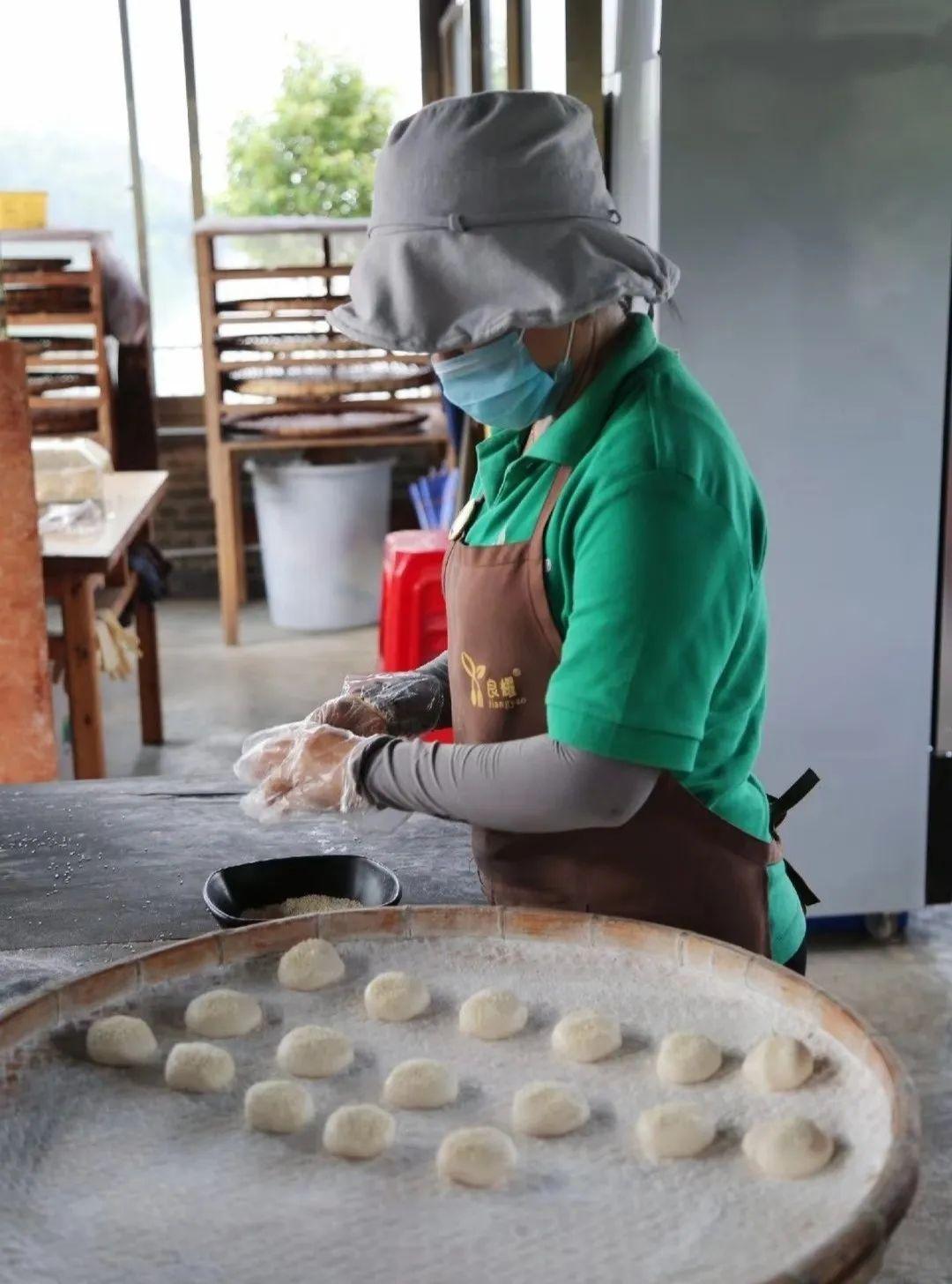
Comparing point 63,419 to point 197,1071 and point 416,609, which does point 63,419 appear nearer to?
point 416,609

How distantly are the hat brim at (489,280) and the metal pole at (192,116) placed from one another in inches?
227

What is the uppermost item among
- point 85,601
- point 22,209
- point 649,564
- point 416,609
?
point 22,209

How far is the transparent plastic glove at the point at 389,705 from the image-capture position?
1.50 meters

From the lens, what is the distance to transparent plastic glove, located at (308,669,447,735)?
4.92ft

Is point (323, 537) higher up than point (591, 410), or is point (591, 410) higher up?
point (591, 410)

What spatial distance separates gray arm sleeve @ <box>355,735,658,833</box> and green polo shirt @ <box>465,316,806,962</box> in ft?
0.09

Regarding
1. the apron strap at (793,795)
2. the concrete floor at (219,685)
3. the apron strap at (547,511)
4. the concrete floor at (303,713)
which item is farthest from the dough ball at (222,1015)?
the concrete floor at (219,685)

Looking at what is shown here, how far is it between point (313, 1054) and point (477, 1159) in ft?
0.62

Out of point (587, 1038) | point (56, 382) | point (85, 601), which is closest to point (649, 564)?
point (587, 1038)

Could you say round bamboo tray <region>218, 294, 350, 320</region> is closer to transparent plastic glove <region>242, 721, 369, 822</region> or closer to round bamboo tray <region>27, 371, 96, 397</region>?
round bamboo tray <region>27, 371, 96, 397</region>

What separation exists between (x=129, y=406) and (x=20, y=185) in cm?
149

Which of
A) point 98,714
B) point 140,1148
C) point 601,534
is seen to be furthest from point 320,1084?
point 98,714

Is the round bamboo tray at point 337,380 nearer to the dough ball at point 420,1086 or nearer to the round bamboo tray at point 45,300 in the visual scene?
the round bamboo tray at point 45,300

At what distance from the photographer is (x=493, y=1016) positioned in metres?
1.08
